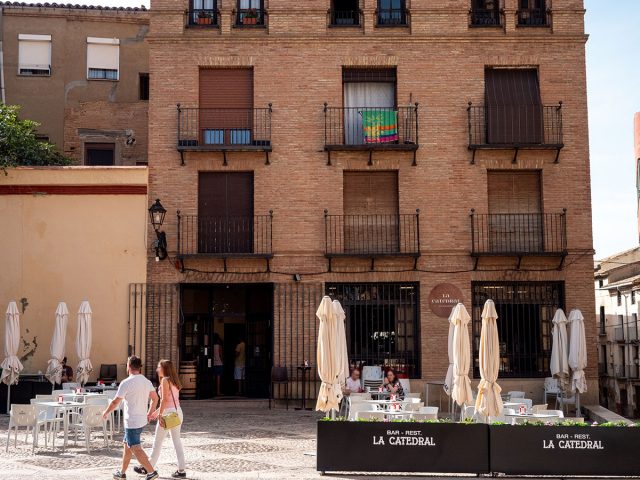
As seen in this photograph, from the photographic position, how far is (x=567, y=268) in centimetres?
2433

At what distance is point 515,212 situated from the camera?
2469 cm

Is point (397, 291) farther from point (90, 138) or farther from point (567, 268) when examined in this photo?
point (90, 138)

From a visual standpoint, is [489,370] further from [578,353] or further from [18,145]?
[18,145]

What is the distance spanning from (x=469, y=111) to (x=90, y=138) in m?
12.8

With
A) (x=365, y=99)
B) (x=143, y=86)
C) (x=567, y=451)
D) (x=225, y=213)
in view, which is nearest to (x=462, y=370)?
(x=567, y=451)

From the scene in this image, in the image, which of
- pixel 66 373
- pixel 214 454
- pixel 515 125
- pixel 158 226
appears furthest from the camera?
pixel 515 125

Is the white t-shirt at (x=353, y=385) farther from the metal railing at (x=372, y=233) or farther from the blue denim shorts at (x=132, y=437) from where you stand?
the blue denim shorts at (x=132, y=437)

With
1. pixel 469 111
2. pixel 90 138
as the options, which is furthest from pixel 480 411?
pixel 90 138

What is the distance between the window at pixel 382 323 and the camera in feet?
79.0

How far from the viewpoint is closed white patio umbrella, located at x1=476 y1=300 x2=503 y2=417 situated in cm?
1534

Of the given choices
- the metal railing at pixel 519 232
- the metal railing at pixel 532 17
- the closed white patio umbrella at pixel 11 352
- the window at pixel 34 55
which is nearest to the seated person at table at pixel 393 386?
the metal railing at pixel 519 232

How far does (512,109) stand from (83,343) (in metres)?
12.5

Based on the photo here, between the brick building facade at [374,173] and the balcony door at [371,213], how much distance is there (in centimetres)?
5

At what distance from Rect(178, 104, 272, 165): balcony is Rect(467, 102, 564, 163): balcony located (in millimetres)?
5493
